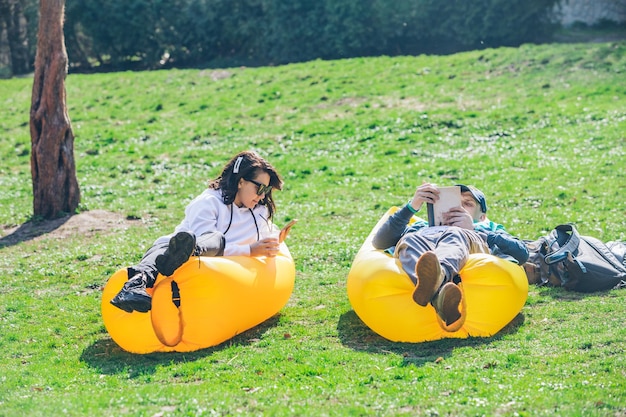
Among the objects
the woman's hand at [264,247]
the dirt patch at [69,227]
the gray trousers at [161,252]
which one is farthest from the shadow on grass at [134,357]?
the dirt patch at [69,227]

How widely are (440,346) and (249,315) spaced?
1572mm

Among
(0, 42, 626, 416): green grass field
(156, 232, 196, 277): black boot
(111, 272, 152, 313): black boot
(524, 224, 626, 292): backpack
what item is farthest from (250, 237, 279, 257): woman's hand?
(524, 224, 626, 292): backpack

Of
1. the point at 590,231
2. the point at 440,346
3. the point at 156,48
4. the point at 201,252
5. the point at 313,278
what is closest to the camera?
the point at 440,346

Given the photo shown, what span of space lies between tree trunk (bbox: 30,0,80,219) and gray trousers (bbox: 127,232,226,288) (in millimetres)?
5724

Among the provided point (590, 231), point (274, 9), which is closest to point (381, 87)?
point (274, 9)

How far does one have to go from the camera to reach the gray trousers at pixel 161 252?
662cm

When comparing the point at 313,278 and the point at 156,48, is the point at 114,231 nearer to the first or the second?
the point at 313,278

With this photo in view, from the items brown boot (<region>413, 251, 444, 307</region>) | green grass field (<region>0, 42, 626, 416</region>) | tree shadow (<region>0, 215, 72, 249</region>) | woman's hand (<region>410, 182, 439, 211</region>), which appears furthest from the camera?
tree shadow (<region>0, 215, 72, 249</region>)

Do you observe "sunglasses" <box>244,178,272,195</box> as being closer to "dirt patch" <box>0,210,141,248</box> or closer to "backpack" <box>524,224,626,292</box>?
"backpack" <box>524,224,626,292</box>

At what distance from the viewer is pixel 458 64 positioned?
64.7 ft

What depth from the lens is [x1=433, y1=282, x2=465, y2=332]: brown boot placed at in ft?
20.3

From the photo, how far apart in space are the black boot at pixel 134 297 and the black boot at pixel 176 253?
177 millimetres

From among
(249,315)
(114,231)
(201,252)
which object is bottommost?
(114,231)

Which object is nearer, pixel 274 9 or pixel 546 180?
pixel 546 180
